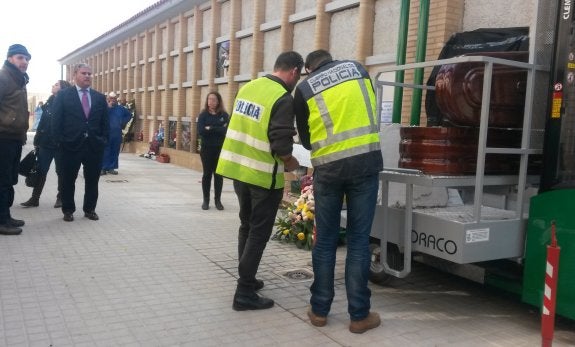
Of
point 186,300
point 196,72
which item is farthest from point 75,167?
point 196,72

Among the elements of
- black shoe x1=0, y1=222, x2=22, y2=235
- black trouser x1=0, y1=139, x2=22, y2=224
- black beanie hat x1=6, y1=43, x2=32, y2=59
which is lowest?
black shoe x1=0, y1=222, x2=22, y2=235

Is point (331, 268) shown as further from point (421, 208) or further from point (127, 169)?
point (127, 169)

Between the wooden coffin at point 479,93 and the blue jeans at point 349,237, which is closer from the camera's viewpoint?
the blue jeans at point 349,237

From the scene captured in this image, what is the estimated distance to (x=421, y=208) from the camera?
15.0 ft

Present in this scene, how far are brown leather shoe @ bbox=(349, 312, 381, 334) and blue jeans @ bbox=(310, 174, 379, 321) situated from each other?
0.03 metres

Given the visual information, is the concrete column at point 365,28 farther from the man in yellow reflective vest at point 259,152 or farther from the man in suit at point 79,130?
the man in yellow reflective vest at point 259,152

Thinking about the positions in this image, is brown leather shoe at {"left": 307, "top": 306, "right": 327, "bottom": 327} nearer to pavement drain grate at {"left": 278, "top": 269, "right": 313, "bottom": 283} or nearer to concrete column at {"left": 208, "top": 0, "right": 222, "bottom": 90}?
pavement drain grate at {"left": 278, "top": 269, "right": 313, "bottom": 283}

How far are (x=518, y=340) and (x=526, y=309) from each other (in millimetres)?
768

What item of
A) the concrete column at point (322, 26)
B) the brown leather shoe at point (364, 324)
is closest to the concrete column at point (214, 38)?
the concrete column at point (322, 26)

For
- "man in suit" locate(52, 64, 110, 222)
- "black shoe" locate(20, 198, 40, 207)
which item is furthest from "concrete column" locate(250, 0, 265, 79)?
"black shoe" locate(20, 198, 40, 207)

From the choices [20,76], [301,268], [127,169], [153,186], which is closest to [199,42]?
[127,169]

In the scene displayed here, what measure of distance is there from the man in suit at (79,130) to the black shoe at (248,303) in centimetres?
364

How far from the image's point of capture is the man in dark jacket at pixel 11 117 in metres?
5.93

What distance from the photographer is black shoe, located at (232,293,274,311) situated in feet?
13.5
